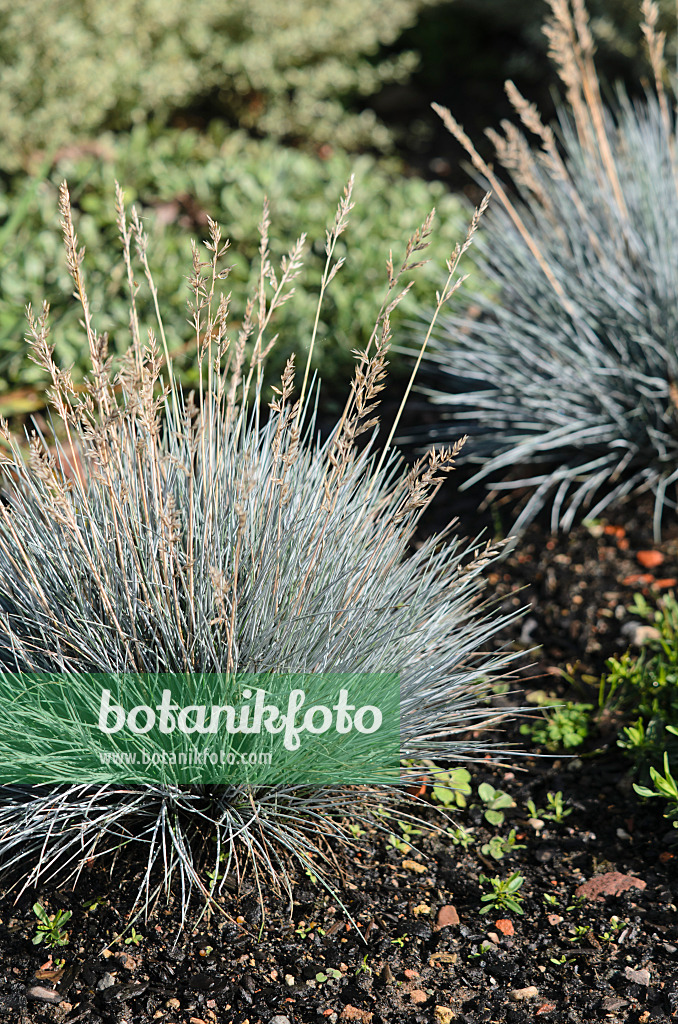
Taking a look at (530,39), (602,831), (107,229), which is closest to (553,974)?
(602,831)

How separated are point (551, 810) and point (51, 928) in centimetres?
124

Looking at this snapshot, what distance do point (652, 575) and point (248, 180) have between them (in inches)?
116

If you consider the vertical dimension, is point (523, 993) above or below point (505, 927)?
below

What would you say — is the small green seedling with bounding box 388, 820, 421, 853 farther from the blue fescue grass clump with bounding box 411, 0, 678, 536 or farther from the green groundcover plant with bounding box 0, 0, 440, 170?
the green groundcover plant with bounding box 0, 0, 440, 170

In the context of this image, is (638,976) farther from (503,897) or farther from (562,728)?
(562,728)

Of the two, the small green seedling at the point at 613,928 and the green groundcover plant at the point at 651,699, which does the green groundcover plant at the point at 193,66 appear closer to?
the green groundcover plant at the point at 651,699

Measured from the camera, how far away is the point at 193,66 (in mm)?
5668

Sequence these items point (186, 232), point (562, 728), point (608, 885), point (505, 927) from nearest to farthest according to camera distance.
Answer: point (505, 927)
point (608, 885)
point (562, 728)
point (186, 232)

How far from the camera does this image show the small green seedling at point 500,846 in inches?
88.9

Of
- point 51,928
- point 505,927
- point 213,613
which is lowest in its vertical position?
point 505,927

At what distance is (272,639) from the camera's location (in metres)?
2.07

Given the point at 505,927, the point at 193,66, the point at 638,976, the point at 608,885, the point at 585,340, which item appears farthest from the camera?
the point at 193,66

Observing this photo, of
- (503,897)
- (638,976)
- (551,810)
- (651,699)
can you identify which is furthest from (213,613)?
(651,699)

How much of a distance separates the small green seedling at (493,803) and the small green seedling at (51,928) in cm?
101
